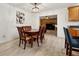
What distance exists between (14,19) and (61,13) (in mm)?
2825

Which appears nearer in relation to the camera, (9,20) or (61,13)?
(9,20)

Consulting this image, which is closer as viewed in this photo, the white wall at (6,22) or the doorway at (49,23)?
the white wall at (6,22)

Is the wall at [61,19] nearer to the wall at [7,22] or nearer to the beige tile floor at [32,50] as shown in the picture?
the beige tile floor at [32,50]

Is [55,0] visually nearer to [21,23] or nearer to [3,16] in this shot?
[3,16]

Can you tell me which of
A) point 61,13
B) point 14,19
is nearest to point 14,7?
point 14,19

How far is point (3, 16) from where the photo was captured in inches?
177

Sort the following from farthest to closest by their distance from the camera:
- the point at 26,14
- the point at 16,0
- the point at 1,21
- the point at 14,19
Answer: the point at 26,14 < the point at 14,19 < the point at 1,21 < the point at 16,0

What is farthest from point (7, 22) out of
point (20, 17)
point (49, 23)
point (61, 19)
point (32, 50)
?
point (49, 23)

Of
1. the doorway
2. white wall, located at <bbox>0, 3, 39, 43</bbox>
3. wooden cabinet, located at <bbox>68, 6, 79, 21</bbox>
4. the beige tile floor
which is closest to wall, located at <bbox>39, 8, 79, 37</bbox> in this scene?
wooden cabinet, located at <bbox>68, 6, 79, 21</bbox>

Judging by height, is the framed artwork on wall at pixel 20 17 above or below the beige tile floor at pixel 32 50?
above

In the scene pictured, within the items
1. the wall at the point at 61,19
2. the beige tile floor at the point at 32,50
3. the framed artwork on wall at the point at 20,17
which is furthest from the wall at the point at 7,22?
the wall at the point at 61,19

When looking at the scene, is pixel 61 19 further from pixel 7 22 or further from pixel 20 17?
pixel 7 22

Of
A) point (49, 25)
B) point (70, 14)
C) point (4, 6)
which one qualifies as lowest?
point (49, 25)

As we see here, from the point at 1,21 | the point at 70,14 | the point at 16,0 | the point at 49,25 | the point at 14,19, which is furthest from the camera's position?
the point at 49,25
